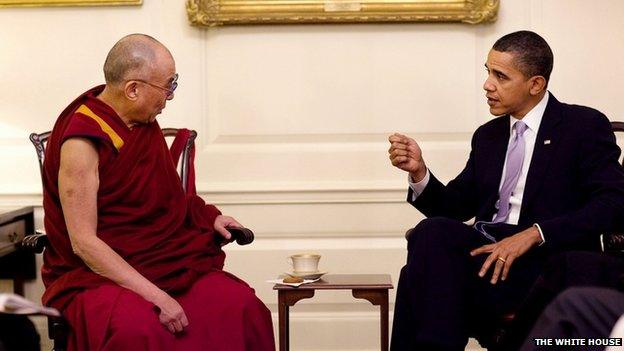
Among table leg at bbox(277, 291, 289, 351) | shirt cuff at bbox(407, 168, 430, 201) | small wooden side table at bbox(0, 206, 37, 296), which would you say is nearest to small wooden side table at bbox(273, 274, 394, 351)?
table leg at bbox(277, 291, 289, 351)

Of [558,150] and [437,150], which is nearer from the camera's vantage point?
[558,150]

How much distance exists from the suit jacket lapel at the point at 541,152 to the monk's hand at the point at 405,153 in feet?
1.31

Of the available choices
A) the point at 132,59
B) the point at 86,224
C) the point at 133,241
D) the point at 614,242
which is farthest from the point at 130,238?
the point at 614,242

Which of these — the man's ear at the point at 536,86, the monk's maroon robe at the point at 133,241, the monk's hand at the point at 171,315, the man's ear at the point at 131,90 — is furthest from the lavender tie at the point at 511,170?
the man's ear at the point at 131,90

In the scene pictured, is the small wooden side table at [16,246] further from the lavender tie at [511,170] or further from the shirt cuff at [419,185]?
the lavender tie at [511,170]

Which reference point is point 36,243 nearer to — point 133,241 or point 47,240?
point 47,240

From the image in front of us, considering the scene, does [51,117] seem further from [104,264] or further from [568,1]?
[568,1]

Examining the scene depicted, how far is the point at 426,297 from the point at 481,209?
572mm

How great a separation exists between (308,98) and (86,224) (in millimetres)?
1698

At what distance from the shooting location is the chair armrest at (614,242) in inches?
130

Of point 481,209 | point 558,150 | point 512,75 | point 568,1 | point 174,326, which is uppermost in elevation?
point 568,1

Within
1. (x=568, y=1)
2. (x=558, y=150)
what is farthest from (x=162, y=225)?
(x=568, y=1)

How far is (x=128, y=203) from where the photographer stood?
3246mm

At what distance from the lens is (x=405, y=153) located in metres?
3.62
